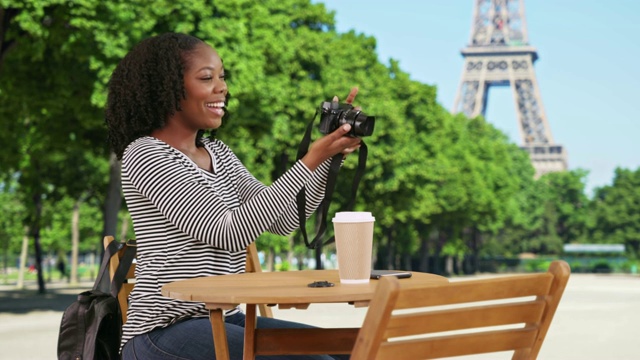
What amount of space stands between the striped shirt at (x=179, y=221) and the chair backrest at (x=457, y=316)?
36.5 inches

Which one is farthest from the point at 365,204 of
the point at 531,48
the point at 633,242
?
the point at 531,48

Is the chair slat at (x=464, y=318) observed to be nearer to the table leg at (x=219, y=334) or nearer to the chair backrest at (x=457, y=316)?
the chair backrest at (x=457, y=316)

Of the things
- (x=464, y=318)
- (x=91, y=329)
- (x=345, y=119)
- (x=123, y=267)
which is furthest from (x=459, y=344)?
(x=123, y=267)

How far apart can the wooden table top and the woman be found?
14 cm

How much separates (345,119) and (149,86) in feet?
2.99

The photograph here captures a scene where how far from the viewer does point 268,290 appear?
11.2ft

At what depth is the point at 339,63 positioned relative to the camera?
38.2m

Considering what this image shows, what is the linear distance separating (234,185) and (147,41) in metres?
0.68

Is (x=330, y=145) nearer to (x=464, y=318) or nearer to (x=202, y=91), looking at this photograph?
(x=202, y=91)

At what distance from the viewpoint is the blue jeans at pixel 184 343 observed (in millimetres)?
3559

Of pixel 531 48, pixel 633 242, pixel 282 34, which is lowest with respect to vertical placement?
pixel 633 242

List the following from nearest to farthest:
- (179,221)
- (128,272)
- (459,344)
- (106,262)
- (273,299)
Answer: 1. (459,344)
2. (273,299)
3. (179,221)
4. (106,262)
5. (128,272)

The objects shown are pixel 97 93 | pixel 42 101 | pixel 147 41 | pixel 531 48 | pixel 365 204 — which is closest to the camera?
pixel 147 41

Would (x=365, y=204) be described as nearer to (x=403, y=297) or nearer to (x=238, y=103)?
(x=238, y=103)
